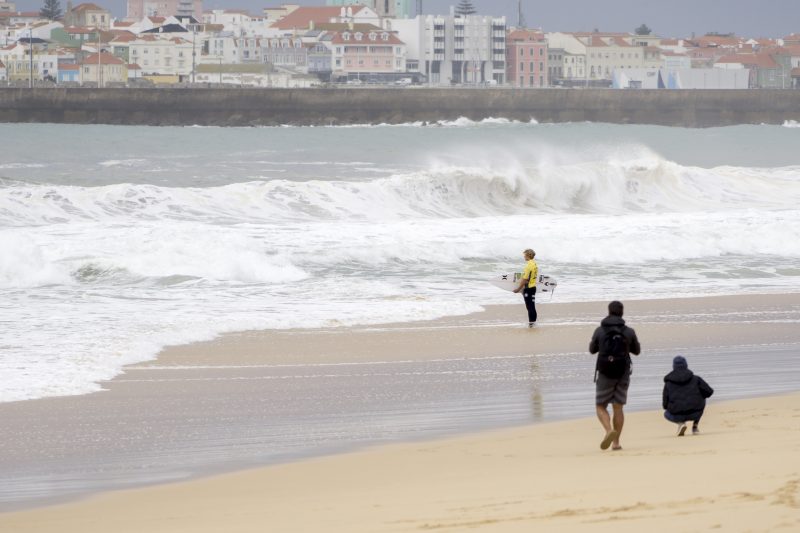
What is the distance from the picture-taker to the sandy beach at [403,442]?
17.0 feet

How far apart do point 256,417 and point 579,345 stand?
3.67 meters

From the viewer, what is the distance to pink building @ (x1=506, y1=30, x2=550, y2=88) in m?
132

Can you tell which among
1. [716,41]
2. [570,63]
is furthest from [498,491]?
[716,41]

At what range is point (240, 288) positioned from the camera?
14.5 meters

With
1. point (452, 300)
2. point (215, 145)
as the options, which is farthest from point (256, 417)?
point (215, 145)

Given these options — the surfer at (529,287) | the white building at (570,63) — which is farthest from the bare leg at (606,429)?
the white building at (570,63)

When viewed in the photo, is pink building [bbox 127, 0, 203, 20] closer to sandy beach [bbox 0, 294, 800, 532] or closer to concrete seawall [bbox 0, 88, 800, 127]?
concrete seawall [bbox 0, 88, 800, 127]

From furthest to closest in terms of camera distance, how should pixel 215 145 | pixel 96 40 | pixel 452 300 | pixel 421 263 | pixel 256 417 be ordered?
pixel 96 40 < pixel 215 145 < pixel 421 263 < pixel 452 300 < pixel 256 417

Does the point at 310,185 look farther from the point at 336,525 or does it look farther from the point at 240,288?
the point at 336,525

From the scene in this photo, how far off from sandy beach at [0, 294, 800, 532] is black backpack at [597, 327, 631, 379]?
401 millimetres

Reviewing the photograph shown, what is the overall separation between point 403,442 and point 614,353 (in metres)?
1.24

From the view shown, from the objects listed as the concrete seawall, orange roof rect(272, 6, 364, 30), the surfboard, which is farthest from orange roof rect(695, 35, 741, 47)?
the surfboard

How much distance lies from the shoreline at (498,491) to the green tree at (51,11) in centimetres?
15844

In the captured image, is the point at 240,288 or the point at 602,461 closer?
the point at 602,461
